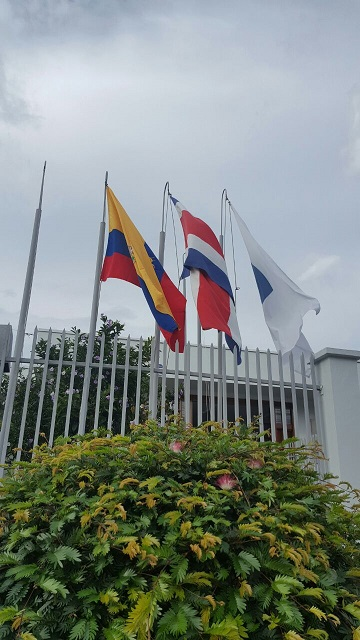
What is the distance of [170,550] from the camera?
70.1 inches

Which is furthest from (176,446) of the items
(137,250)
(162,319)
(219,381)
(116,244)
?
(116,244)

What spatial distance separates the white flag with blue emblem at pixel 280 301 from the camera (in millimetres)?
5938

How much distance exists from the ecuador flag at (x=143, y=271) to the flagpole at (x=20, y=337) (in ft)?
2.64

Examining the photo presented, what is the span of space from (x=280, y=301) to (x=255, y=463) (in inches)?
159

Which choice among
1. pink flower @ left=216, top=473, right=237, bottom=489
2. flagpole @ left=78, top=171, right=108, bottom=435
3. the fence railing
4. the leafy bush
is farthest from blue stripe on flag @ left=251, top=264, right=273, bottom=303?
pink flower @ left=216, top=473, right=237, bottom=489

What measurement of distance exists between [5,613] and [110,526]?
419 millimetres

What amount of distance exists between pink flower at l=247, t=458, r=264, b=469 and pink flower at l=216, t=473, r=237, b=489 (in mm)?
134

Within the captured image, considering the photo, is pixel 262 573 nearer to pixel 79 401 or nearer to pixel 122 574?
pixel 122 574

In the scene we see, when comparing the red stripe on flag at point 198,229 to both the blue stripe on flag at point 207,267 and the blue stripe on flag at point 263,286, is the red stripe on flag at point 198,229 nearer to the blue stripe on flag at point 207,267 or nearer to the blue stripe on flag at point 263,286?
the blue stripe on flag at point 207,267

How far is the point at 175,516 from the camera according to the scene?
6.08 ft

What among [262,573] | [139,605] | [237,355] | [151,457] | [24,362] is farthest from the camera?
[237,355]

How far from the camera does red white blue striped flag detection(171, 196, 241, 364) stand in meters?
5.67

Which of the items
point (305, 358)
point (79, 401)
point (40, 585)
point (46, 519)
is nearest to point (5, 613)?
point (40, 585)

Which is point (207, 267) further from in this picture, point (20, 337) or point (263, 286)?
point (20, 337)
